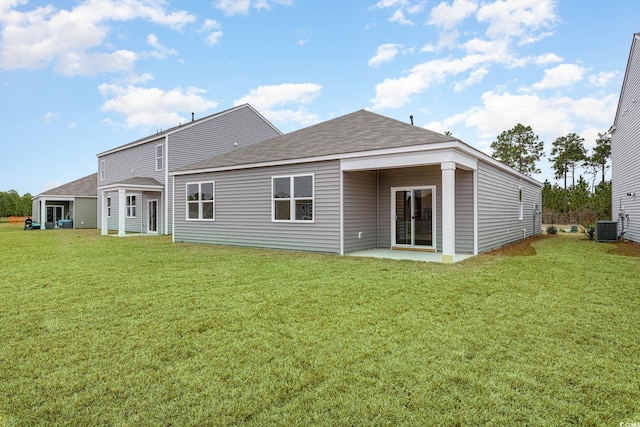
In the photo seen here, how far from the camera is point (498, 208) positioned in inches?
468

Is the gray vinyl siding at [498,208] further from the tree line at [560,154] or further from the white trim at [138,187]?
the tree line at [560,154]

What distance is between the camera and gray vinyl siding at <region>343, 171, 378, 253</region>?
10.2m

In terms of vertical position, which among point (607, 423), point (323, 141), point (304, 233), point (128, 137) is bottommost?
point (607, 423)

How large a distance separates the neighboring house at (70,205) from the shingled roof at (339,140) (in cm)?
1827

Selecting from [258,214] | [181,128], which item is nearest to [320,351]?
[258,214]

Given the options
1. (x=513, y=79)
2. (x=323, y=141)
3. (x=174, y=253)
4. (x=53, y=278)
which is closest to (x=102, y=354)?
(x=53, y=278)

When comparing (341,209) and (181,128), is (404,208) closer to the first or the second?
(341,209)

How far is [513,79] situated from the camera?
Answer: 18.0 metres

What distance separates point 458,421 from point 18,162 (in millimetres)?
29666

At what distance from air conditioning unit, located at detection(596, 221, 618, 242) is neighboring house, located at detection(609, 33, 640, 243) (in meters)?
0.55

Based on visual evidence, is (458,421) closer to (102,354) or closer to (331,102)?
(102,354)

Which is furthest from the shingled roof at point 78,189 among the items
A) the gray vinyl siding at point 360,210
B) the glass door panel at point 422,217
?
the glass door panel at point 422,217

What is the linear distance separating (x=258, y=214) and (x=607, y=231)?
43.0 ft

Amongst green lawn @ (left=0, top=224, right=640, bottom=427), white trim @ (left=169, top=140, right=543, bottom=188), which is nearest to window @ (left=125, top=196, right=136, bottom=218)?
white trim @ (left=169, top=140, right=543, bottom=188)
